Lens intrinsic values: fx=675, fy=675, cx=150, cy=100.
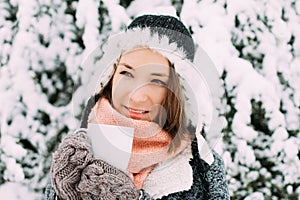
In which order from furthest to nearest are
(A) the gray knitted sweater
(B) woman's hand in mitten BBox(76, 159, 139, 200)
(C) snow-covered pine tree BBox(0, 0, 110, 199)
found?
1. (C) snow-covered pine tree BBox(0, 0, 110, 199)
2. (A) the gray knitted sweater
3. (B) woman's hand in mitten BBox(76, 159, 139, 200)

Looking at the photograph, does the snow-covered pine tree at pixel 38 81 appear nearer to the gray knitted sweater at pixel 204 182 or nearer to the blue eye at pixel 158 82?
the gray knitted sweater at pixel 204 182

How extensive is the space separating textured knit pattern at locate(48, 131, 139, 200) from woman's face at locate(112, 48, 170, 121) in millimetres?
102

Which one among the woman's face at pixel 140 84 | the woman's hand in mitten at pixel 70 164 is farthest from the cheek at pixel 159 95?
the woman's hand in mitten at pixel 70 164

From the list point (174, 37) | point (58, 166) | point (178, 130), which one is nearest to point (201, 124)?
point (178, 130)

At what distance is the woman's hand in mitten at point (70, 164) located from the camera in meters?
1.17

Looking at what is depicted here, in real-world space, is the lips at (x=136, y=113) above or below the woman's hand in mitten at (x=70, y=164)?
above

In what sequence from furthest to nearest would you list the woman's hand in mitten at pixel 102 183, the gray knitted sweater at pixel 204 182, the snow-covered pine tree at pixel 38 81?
the snow-covered pine tree at pixel 38 81 → the gray knitted sweater at pixel 204 182 → the woman's hand in mitten at pixel 102 183

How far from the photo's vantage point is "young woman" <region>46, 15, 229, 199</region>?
1175mm

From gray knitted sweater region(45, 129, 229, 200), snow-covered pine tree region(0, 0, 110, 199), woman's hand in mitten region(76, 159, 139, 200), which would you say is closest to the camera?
woman's hand in mitten region(76, 159, 139, 200)

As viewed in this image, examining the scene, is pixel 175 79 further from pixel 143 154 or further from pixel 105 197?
pixel 105 197

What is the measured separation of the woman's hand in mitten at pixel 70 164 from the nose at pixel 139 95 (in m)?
0.11

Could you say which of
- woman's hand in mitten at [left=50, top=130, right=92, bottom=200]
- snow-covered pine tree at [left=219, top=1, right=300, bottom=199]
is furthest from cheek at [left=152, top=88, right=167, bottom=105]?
snow-covered pine tree at [left=219, top=1, right=300, bottom=199]

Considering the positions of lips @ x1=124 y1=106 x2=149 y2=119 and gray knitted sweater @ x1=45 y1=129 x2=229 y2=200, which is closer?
lips @ x1=124 y1=106 x2=149 y2=119

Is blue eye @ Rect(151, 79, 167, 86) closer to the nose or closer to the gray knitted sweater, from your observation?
the nose
